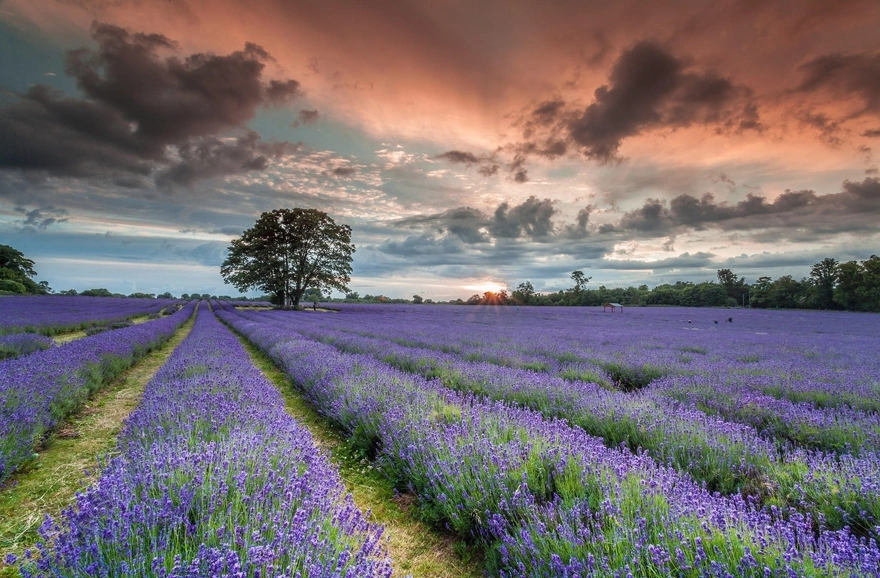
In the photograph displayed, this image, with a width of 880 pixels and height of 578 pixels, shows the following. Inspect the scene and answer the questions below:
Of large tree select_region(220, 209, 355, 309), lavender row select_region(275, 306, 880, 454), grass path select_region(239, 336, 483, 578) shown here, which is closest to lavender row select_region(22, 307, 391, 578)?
grass path select_region(239, 336, 483, 578)

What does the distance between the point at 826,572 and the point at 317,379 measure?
17.5 feet

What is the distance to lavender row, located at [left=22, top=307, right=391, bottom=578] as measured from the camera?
134cm

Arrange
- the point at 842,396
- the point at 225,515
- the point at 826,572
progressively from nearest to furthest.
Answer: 1. the point at 826,572
2. the point at 225,515
3. the point at 842,396

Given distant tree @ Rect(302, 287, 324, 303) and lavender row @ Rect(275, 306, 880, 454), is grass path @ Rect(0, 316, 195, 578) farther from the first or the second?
distant tree @ Rect(302, 287, 324, 303)

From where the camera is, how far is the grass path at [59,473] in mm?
2512

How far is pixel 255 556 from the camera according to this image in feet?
4.25

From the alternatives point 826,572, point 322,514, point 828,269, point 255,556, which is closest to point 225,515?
point 322,514

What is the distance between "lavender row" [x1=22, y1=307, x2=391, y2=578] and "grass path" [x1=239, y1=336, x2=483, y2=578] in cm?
36

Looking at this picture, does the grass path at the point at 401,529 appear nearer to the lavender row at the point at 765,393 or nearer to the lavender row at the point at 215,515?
the lavender row at the point at 215,515

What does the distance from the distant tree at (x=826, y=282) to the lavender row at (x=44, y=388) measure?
222ft

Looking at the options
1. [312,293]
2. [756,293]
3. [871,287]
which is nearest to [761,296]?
[756,293]

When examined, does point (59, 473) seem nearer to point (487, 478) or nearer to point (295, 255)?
point (487, 478)

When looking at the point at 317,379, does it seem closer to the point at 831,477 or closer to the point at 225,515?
the point at 225,515

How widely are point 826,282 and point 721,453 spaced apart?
66413mm
